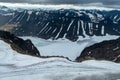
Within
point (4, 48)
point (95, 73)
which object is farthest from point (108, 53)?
point (95, 73)

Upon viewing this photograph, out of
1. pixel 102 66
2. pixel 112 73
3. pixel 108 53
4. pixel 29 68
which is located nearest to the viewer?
pixel 112 73

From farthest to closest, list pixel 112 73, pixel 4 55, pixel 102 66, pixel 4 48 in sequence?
pixel 4 48 → pixel 4 55 → pixel 102 66 → pixel 112 73

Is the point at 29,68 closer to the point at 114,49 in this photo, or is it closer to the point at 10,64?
the point at 10,64

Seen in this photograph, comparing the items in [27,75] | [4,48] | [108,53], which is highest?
[27,75]

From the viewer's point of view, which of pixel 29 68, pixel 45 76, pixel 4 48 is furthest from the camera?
pixel 4 48

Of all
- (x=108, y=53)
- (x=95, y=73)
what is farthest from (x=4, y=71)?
(x=108, y=53)

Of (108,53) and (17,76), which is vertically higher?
(17,76)

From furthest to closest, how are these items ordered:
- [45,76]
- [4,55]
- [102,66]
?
[4,55]
[102,66]
[45,76]

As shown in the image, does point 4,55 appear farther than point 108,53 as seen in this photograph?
No

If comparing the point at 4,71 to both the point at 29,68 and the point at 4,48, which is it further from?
the point at 4,48
